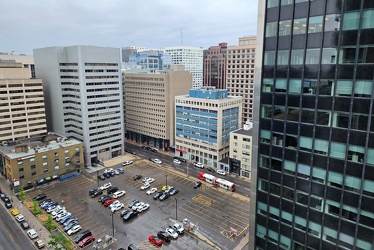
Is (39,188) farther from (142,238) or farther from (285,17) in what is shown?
(285,17)

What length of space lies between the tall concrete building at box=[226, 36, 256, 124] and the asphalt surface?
107 m

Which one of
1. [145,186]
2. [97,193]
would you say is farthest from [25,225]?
[145,186]

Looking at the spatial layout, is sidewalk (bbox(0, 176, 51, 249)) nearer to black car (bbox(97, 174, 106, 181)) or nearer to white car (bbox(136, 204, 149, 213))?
white car (bbox(136, 204, 149, 213))

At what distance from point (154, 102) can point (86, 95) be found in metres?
32.1

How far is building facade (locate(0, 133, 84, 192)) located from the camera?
8219cm

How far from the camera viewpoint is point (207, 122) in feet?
332

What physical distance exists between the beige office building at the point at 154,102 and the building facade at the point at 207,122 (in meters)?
9.74

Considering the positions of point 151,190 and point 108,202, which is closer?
point 108,202

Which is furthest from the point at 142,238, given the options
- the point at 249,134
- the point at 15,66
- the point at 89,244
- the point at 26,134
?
the point at 15,66

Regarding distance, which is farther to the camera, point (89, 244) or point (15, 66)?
point (15, 66)

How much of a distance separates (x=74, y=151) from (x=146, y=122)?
41812mm

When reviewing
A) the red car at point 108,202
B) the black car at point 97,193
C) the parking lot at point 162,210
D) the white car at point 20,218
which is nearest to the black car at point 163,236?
the parking lot at point 162,210

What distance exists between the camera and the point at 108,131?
110375mm

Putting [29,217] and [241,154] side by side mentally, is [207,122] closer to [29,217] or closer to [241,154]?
[241,154]
